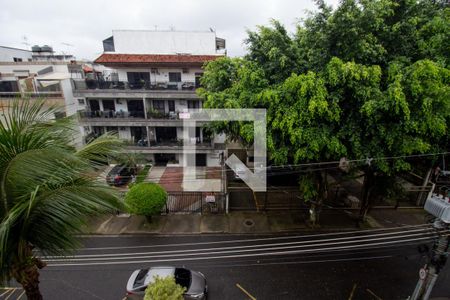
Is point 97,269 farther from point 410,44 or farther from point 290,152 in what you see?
point 410,44

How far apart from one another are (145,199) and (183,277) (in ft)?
15.9

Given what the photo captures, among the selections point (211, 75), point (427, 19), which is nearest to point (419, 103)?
point (427, 19)

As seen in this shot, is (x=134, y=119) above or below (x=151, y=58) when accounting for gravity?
below

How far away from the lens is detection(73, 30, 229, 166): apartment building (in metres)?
19.5

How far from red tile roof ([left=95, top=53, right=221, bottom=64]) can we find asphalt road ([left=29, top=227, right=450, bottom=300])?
1366 centimetres

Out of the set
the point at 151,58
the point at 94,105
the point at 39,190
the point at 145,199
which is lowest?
the point at 145,199

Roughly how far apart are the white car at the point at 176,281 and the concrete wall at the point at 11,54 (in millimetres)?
31429

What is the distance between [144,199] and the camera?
12.6 meters

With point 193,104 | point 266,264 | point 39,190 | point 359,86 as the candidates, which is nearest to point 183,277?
point 266,264

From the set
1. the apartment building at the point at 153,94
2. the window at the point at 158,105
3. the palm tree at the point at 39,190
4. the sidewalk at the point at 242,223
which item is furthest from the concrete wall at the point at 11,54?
the palm tree at the point at 39,190

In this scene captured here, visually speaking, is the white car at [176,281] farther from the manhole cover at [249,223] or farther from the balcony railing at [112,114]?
the balcony railing at [112,114]

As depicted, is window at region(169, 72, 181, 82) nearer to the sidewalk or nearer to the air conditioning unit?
the sidewalk

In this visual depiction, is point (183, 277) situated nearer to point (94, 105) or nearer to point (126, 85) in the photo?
point (126, 85)

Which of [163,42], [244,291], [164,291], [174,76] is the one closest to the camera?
[164,291]
